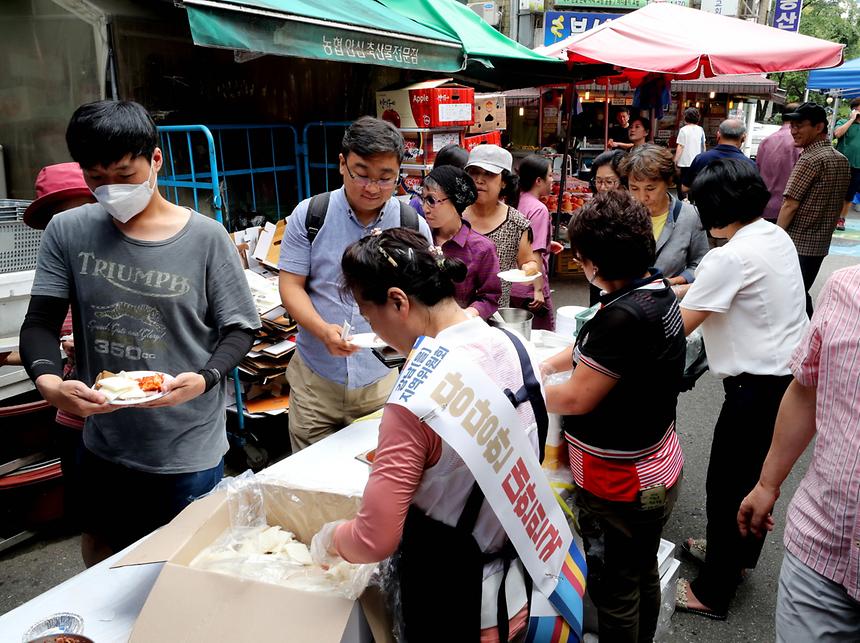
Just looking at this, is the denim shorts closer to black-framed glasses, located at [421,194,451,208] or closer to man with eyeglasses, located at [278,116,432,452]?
man with eyeglasses, located at [278,116,432,452]

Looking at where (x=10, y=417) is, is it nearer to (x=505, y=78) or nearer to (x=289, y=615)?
(x=289, y=615)

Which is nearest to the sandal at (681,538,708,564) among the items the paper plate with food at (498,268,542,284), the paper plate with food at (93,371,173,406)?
the paper plate with food at (498,268,542,284)

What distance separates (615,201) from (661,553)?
4.86 ft

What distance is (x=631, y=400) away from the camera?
195 centimetres

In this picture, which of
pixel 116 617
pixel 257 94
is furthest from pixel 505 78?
pixel 116 617

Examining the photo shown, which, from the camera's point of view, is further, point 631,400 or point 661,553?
point 661,553

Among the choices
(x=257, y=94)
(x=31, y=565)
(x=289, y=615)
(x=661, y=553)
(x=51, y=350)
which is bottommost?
(x=31, y=565)

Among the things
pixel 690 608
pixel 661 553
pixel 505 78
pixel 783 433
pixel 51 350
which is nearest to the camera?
pixel 783 433

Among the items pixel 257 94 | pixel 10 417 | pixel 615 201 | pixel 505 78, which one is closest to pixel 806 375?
pixel 615 201

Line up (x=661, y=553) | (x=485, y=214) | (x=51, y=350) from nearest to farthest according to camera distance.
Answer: (x=51, y=350) → (x=661, y=553) → (x=485, y=214)

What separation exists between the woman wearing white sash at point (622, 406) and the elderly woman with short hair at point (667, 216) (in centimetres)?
157

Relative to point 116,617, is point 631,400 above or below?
above


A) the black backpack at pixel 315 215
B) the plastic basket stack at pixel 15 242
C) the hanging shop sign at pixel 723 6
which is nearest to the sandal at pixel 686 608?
the black backpack at pixel 315 215

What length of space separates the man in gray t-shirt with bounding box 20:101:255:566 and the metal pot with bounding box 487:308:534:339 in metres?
1.32
